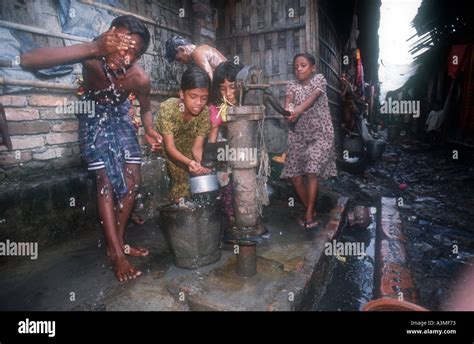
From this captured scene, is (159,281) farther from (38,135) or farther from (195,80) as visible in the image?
(38,135)

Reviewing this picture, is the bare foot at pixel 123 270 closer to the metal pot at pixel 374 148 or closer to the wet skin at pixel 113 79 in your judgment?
the wet skin at pixel 113 79

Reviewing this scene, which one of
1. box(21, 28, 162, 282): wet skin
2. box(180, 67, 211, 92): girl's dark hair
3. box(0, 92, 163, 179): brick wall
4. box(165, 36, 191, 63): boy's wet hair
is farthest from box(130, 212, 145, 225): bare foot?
box(165, 36, 191, 63): boy's wet hair

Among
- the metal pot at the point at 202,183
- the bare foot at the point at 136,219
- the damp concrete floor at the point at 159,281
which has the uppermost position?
the metal pot at the point at 202,183

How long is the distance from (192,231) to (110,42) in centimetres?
175

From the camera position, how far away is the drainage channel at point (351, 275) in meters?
2.90

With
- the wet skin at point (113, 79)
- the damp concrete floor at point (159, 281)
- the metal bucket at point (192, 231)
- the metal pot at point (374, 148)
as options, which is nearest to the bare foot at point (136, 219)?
the damp concrete floor at point (159, 281)

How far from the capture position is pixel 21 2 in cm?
296

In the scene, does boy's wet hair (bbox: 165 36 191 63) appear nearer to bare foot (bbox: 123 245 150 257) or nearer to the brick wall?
the brick wall

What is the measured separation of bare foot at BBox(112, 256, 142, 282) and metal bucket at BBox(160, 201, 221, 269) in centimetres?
38

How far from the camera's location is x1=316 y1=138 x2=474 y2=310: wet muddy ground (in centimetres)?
307

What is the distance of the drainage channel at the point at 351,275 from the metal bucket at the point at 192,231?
1.18 meters
